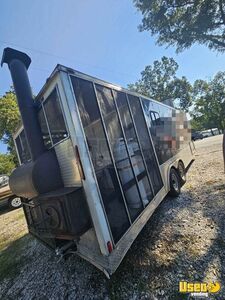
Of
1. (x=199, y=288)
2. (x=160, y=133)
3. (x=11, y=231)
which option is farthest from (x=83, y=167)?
(x=11, y=231)

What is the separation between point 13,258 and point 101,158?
11.6ft

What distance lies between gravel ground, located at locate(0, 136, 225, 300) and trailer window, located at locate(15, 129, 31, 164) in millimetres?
2146

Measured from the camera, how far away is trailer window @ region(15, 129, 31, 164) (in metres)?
4.07

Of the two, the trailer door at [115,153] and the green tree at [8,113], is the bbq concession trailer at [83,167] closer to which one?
the trailer door at [115,153]

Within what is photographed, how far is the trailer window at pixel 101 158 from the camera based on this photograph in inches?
94.5

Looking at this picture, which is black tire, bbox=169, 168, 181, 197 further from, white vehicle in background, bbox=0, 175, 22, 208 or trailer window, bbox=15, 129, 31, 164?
white vehicle in background, bbox=0, 175, 22, 208

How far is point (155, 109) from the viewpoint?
5.25 meters

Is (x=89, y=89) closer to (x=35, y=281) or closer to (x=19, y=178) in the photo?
(x=19, y=178)

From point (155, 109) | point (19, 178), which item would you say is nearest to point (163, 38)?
point (155, 109)

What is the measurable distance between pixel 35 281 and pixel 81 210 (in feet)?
6.31

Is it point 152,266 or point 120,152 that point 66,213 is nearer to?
point 120,152

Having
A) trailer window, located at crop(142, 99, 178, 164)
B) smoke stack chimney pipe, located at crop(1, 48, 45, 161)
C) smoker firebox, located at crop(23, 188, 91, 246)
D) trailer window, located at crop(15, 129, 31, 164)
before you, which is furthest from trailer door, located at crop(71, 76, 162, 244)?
trailer window, located at crop(15, 129, 31, 164)

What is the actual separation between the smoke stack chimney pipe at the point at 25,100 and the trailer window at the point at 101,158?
40.3 inches

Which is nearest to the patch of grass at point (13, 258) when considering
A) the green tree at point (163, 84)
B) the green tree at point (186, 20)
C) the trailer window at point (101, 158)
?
the trailer window at point (101, 158)
